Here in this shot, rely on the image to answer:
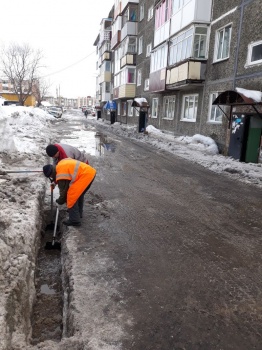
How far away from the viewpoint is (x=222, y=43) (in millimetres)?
13656

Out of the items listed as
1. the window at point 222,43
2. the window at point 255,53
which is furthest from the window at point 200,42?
the window at point 255,53

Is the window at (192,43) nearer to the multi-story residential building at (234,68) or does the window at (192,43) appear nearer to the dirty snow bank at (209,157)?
the multi-story residential building at (234,68)

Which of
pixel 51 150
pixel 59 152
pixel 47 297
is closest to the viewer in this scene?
pixel 47 297

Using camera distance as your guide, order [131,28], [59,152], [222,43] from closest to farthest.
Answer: [59,152] < [222,43] < [131,28]

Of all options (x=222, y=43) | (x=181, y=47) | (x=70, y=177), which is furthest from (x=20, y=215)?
(x=181, y=47)

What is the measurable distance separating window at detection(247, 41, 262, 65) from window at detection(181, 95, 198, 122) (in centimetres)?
480

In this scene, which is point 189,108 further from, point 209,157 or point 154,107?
point 154,107

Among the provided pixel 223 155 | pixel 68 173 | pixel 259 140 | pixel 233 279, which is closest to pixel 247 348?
pixel 233 279

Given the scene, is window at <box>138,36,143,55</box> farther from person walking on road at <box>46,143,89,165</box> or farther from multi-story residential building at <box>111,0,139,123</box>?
person walking on road at <box>46,143,89,165</box>

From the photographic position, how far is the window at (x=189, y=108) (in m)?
16.2

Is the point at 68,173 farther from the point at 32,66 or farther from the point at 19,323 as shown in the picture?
the point at 32,66

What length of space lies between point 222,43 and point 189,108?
4.18 m

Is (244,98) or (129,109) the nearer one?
(244,98)

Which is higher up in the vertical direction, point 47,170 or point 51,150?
point 51,150
